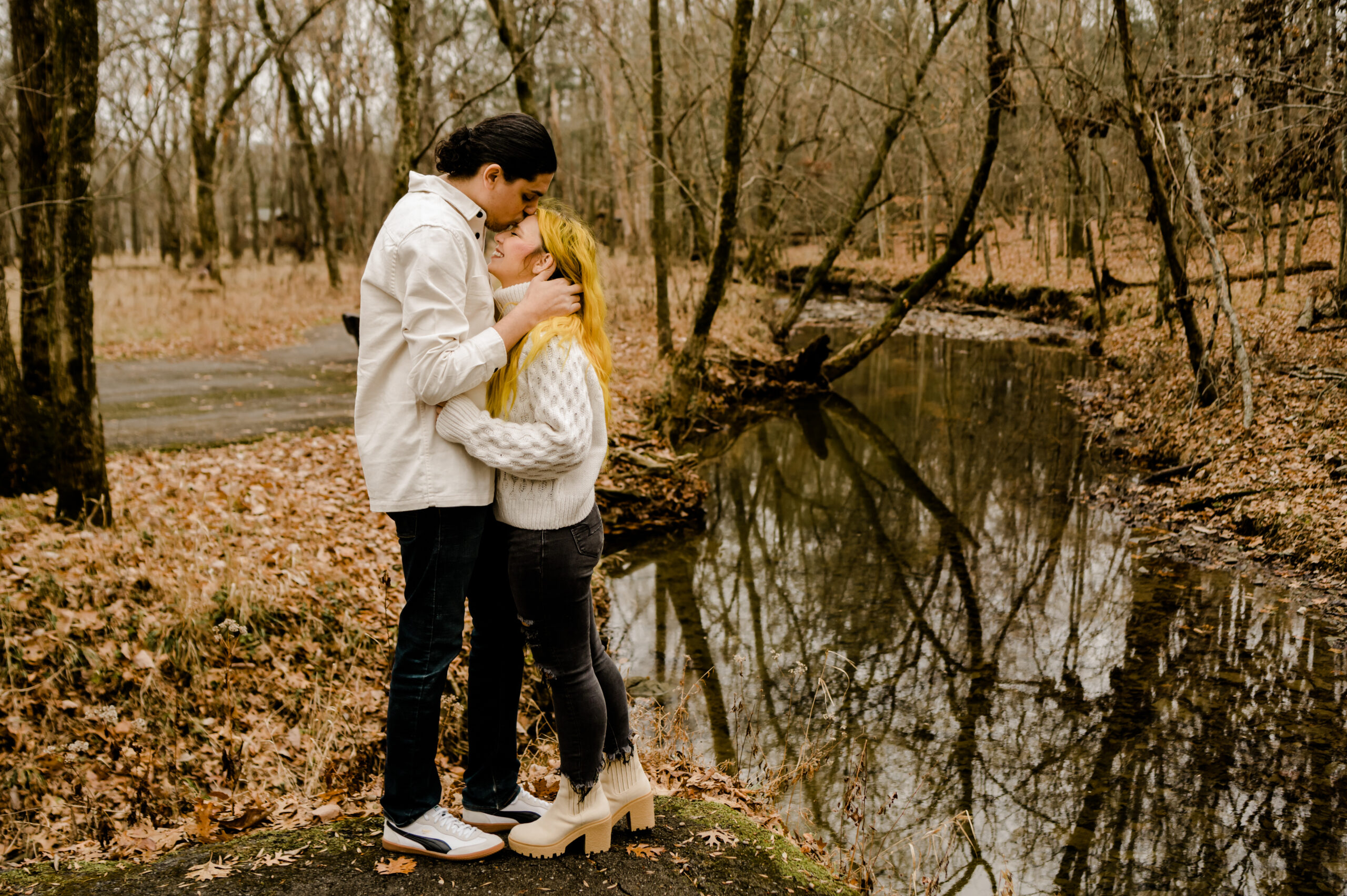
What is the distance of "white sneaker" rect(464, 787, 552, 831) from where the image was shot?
120 inches

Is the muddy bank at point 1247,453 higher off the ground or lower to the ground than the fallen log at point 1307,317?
lower

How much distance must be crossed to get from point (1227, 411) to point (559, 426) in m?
10.5

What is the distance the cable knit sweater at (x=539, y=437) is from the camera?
260 cm

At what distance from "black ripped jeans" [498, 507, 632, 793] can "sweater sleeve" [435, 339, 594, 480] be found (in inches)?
8.4

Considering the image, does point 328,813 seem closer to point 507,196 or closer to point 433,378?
point 433,378

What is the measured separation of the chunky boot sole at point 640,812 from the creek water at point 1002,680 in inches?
51.6

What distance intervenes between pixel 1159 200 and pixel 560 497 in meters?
11.1

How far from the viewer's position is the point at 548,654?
2787 mm

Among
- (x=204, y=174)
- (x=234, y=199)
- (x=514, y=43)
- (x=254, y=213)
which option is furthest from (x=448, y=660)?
(x=234, y=199)

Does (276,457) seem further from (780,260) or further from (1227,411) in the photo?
(780,260)

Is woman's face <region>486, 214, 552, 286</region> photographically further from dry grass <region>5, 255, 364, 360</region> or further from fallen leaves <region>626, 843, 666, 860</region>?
dry grass <region>5, 255, 364, 360</region>

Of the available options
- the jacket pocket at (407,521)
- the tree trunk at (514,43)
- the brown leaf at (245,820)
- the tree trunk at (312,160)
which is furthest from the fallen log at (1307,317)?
the tree trunk at (312,160)

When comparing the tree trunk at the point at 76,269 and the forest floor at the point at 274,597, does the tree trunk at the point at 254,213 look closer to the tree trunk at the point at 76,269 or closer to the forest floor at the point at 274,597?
the forest floor at the point at 274,597

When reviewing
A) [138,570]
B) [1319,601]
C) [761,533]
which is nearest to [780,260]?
[761,533]
